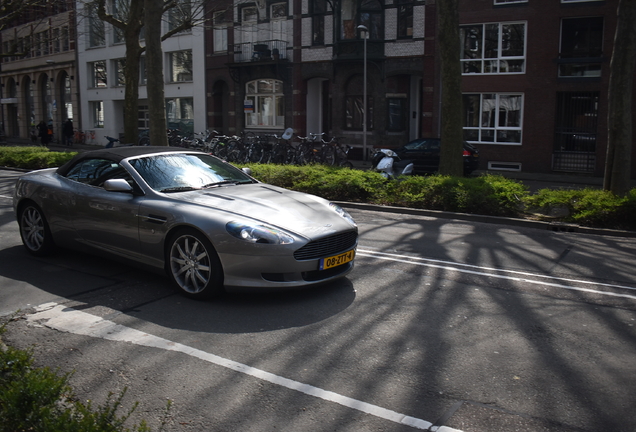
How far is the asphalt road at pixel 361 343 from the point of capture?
383cm

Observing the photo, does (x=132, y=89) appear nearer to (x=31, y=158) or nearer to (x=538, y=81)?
(x=31, y=158)

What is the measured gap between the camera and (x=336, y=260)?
6246mm

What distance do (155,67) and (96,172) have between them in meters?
10.2

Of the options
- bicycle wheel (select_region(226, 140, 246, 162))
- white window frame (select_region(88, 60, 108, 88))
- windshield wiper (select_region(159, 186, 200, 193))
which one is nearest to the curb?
windshield wiper (select_region(159, 186, 200, 193))

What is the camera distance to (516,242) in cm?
926

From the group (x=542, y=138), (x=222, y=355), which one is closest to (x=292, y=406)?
(x=222, y=355)

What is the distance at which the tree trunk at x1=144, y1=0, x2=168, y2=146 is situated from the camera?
1636cm

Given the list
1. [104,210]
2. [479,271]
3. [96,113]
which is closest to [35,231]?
[104,210]

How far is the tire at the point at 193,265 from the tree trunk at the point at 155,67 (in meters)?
11.6

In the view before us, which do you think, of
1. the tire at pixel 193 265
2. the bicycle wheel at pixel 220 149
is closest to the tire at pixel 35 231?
the tire at pixel 193 265

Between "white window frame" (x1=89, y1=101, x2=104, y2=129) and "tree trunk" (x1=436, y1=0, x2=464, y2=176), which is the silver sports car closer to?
"tree trunk" (x1=436, y1=0, x2=464, y2=176)

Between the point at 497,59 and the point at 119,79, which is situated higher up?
the point at 119,79

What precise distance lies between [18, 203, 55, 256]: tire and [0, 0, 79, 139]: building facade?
127 ft

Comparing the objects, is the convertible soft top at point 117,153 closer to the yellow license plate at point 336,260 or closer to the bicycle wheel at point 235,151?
the yellow license plate at point 336,260
